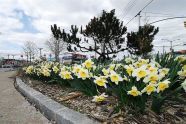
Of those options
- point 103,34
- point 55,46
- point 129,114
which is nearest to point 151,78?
point 129,114

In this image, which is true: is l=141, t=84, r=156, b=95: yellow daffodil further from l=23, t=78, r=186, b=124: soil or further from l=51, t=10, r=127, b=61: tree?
l=51, t=10, r=127, b=61: tree

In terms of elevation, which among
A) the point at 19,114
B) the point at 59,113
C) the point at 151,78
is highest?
the point at 151,78

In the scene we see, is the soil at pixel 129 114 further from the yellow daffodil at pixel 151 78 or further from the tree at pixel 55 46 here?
the tree at pixel 55 46

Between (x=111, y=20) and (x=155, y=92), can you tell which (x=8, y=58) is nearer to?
(x=111, y=20)

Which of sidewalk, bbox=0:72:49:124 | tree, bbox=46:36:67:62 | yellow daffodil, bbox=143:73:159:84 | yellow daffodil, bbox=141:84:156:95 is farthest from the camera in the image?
tree, bbox=46:36:67:62

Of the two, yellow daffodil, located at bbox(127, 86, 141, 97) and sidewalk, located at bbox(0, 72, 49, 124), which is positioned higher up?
yellow daffodil, located at bbox(127, 86, 141, 97)

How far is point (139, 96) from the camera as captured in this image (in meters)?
3.24

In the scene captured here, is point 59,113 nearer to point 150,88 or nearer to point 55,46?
point 150,88

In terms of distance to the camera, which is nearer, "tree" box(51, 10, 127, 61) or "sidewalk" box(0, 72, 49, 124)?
"sidewalk" box(0, 72, 49, 124)

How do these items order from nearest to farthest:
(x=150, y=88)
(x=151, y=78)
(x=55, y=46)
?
(x=150, y=88), (x=151, y=78), (x=55, y=46)

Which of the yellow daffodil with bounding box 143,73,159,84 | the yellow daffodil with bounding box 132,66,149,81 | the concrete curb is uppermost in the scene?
the yellow daffodil with bounding box 132,66,149,81

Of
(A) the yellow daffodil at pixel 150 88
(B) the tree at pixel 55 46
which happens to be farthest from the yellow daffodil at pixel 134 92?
(B) the tree at pixel 55 46

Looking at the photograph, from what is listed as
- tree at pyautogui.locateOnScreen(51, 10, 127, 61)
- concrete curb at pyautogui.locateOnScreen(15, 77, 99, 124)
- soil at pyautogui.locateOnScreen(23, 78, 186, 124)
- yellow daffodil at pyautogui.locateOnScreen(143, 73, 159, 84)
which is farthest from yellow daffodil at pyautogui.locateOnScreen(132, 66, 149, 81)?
tree at pyautogui.locateOnScreen(51, 10, 127, 61)

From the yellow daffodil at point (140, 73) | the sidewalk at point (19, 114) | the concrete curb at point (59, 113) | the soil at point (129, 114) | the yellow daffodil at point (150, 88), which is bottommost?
the sidewalk at point (19, 114)
